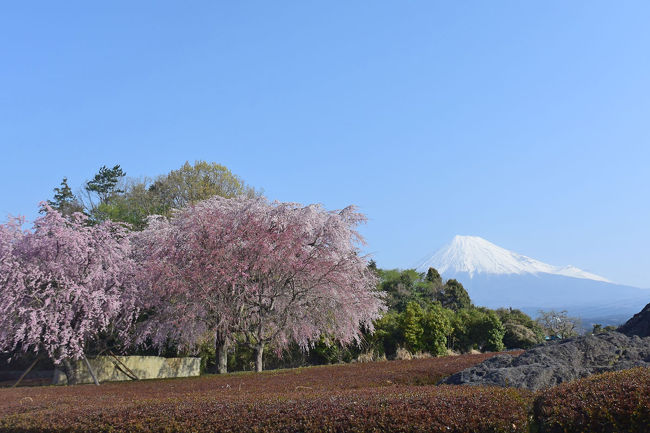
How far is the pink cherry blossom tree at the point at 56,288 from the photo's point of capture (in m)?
16.9

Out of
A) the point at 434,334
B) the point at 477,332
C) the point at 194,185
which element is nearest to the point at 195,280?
the point at 434,334

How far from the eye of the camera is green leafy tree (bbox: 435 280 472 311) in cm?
3919

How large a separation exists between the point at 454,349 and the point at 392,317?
3957mm

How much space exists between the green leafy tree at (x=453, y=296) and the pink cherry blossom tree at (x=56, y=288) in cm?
2676

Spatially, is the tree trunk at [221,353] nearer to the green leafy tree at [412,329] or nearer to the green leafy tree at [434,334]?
the green leafy tree at [412,329]

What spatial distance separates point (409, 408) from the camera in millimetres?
6250

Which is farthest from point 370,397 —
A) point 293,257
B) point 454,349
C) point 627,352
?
point 454,349

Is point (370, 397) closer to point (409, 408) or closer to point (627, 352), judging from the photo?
point (409, 408)

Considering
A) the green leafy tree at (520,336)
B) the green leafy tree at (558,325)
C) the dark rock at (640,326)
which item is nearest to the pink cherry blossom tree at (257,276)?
the dark rock at (640,326)

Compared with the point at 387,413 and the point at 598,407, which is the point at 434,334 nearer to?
the point at 387,413

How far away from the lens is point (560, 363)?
991cm

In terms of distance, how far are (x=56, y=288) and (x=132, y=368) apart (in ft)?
16.0

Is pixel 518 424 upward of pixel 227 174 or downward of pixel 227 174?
downward

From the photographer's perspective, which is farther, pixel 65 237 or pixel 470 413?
→ pixel 65 237
